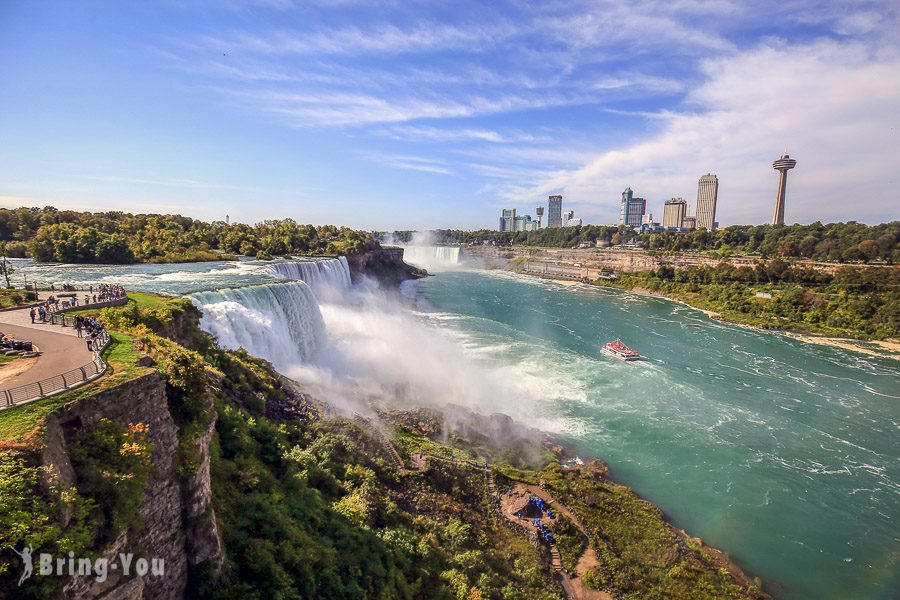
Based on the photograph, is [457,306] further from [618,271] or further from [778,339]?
[618,271]

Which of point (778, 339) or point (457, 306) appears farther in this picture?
point (457, 306)

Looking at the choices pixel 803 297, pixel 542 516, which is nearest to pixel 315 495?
pixel 542 516

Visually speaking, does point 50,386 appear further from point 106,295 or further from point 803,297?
point 803,297

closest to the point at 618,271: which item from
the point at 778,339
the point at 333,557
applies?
the point at 778,339

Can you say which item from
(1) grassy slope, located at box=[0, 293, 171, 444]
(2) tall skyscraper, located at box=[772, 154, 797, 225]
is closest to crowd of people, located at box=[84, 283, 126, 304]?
(1) grassy slope, located at box=[0, 293, 171, 444]

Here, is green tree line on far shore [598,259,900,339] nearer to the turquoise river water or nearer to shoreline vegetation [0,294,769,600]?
the turquoise river water

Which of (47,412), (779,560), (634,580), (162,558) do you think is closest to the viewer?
(47,412)
